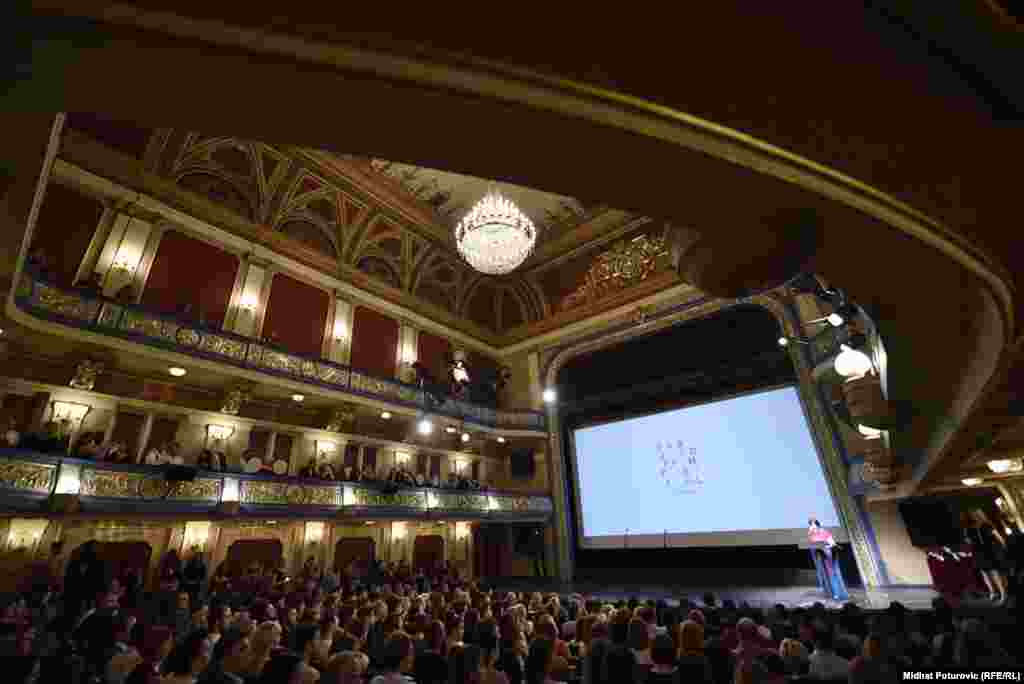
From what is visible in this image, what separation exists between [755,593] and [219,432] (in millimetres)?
14390

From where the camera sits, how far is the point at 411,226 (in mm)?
15625

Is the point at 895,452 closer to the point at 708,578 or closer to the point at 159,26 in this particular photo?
the point at 159,26

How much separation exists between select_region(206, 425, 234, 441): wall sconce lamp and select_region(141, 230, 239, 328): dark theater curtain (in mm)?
2615

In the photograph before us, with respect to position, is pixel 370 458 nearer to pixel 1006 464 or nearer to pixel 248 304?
pixel 248 304

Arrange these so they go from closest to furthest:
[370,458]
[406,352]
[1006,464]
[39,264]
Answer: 1. [39,264]
2. [1006,464]
3. [370,458]
4. [406,352]

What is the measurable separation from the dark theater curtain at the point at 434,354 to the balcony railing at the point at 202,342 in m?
2.00

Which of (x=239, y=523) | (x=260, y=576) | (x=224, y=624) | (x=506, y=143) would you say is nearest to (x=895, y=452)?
(x=506, y=143)

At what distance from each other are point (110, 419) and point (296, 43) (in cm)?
1205

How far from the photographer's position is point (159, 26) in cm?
107

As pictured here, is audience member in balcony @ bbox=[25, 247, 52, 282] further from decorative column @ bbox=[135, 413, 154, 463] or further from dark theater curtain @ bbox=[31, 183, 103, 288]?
decorative column @ bbox=[135, 413, 154, 463]

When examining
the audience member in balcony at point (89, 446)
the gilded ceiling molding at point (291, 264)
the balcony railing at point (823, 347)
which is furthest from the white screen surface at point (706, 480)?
the audience member in balcony at point (89, 446)

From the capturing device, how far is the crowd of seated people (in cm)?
308

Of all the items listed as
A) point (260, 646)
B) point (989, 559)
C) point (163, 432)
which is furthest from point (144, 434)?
point (989, 559)

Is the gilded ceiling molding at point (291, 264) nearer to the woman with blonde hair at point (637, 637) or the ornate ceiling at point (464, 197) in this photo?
the ornate ceiling at point (464, 197)
